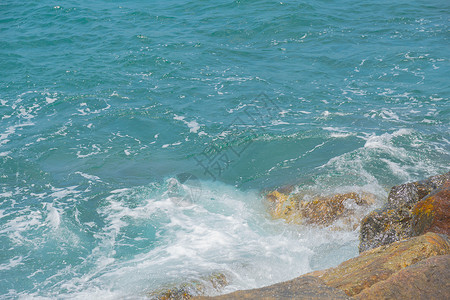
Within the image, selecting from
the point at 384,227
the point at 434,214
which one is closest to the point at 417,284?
the point at 434,214

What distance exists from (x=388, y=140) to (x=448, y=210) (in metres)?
6.81

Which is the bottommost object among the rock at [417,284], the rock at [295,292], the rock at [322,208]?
the rock at [322,208]

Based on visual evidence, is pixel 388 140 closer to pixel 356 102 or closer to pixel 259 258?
pixel 356 102

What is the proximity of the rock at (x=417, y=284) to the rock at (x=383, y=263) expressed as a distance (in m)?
0.27

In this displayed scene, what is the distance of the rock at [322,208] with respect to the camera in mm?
8914

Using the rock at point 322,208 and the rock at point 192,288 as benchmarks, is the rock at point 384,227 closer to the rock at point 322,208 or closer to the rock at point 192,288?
the rock at point 322,208

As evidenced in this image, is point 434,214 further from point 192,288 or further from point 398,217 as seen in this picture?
point 192,288

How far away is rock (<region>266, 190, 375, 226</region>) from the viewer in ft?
29.2

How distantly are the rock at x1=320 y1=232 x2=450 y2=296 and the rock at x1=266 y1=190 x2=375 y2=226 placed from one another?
369cm

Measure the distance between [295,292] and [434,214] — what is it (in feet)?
8.54

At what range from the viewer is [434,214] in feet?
18.7

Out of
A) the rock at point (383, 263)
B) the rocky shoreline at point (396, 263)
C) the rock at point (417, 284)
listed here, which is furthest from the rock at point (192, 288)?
the rock at point (417, 284)

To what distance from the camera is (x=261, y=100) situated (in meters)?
15.1

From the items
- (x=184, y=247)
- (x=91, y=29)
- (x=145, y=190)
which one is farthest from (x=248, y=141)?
(x=91, y=29)
